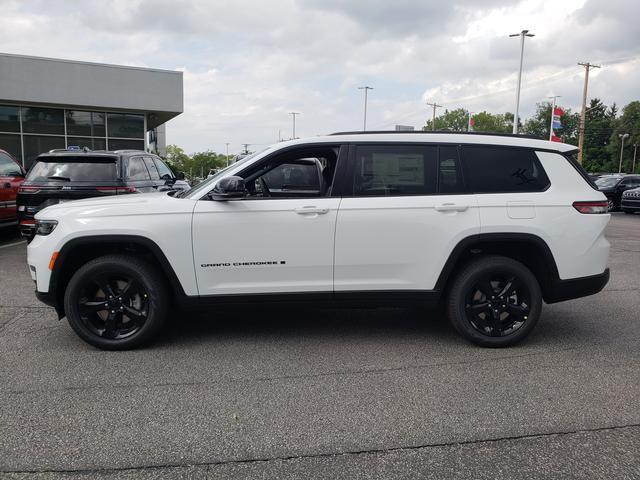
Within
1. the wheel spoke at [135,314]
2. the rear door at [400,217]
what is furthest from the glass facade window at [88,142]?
the rear door at [400,217]

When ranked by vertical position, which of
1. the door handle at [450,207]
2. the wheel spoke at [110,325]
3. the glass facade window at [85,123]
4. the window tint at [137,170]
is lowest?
the wheel spoke at [110,325]

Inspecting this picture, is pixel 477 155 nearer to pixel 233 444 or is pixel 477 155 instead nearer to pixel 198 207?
pixel 198 207

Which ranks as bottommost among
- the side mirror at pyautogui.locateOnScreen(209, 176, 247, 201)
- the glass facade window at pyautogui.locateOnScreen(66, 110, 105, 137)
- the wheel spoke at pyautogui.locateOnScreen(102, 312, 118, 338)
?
the wheel spoke at pyautogui.locateOnScreen(102, 312, 118, 338)

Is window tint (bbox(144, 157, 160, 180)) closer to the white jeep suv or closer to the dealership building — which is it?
the white jeep suv

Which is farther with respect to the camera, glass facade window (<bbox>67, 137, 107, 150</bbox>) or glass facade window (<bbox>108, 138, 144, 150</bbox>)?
glass facade window (<bbox>108, 138, 144, 150</bbox>)

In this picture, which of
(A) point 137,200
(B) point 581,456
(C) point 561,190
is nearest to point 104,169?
(A) point 137,200

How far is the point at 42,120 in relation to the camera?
2166 cm

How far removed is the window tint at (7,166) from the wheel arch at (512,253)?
918 centimetres

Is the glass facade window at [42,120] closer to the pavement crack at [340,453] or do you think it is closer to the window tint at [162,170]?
the window tint at [162,170]

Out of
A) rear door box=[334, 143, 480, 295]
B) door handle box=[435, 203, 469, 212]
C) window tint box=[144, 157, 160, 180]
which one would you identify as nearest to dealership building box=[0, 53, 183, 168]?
window tint box=[144, 157, 160, 180]

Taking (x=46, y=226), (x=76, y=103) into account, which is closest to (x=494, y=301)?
(x=46, y=226)

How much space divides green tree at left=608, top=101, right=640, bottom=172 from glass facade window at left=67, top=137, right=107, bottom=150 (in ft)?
329

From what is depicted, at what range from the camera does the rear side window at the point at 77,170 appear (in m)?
8.60

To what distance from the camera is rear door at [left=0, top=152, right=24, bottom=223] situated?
32.7 ft
